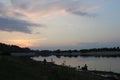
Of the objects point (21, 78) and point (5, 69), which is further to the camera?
point (5, 69)

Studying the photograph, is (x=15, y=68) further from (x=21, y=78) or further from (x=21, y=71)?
(x=21, y=78)

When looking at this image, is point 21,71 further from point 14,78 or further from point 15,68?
point 14,78

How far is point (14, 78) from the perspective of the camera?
61.2 feet

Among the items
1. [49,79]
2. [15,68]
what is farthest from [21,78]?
[15,68]

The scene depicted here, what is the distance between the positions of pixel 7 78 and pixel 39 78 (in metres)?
2.53

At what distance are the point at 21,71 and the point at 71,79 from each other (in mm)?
3343

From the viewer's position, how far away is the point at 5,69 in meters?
20.9

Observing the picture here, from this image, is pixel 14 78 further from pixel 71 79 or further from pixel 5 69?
pixel 71 79

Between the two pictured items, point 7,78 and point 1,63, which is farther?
point 1,63

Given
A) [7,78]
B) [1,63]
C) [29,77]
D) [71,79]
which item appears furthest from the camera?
[1,63]

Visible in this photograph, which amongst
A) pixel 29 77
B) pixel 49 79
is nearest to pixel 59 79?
pixel 49 79

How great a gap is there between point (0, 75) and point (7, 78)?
0.72 m

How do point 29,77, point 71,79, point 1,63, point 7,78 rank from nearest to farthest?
1. point 7,78
2. point 29,77
3. point 71,79
4. point 1,63

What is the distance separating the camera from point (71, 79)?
21.0 m
